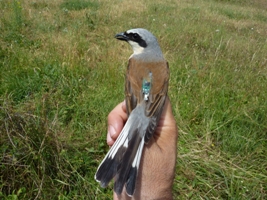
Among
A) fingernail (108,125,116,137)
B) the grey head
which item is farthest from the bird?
fingernail (108,125,116,137)

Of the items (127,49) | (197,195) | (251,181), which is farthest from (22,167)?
(127,49)

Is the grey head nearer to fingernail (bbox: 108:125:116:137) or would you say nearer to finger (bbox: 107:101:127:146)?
finger (bbox: 107:101:127:146)

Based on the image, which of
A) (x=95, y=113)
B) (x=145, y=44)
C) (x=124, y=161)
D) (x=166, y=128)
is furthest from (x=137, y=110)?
(x=145, y=44)

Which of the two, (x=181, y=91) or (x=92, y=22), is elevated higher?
(x=92, y=22)

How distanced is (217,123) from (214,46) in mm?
3014

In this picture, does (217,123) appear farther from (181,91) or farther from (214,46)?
(214,46)

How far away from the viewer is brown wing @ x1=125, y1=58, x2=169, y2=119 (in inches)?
80.9

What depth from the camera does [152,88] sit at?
2221 millimetres

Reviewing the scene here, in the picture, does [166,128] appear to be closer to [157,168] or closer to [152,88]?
[157,168]

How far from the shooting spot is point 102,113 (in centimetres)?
282

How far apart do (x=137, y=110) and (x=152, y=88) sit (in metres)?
0.30

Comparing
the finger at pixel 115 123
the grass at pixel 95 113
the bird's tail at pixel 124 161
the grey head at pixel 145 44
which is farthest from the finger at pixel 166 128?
the grey head at pixel 145 44

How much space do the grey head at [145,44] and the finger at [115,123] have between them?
737mm

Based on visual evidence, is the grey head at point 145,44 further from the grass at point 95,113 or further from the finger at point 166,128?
the finger at point 166,128
